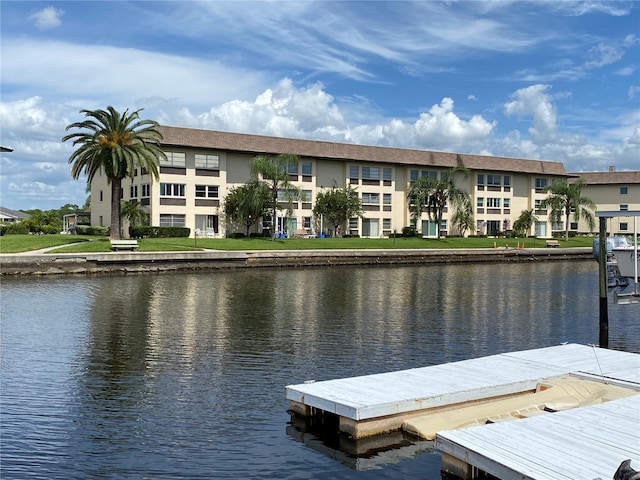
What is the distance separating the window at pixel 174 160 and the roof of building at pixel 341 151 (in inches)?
45.9

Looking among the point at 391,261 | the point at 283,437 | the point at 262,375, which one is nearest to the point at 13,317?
the point at 262,375

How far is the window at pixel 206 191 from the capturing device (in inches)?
2557

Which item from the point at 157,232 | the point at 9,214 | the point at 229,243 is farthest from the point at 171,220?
the point at 9,214

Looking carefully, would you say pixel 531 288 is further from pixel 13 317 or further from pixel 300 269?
pixel 13 317

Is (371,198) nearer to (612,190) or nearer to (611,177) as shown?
(612,190)

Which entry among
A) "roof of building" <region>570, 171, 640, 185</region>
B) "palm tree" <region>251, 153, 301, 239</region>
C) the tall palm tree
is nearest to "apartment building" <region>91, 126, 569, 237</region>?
the tall palm tree

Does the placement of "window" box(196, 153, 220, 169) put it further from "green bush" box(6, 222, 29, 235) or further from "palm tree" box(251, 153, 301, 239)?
"green bush" box(6, 222, 29, 235)

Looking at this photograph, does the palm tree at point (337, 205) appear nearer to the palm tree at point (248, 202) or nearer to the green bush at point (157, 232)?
the palm tree at point (248, 202)

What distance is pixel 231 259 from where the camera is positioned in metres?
49.9

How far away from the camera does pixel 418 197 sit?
7300 centimetres

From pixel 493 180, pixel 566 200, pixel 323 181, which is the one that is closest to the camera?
pixel 323 181

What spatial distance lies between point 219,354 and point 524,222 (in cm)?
7180

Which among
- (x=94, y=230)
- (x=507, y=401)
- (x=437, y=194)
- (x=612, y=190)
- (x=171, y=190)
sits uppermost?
(x=612, y=190)

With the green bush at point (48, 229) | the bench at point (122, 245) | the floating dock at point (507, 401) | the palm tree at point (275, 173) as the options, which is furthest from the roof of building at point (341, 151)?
the floating dock at point (507, 401)
